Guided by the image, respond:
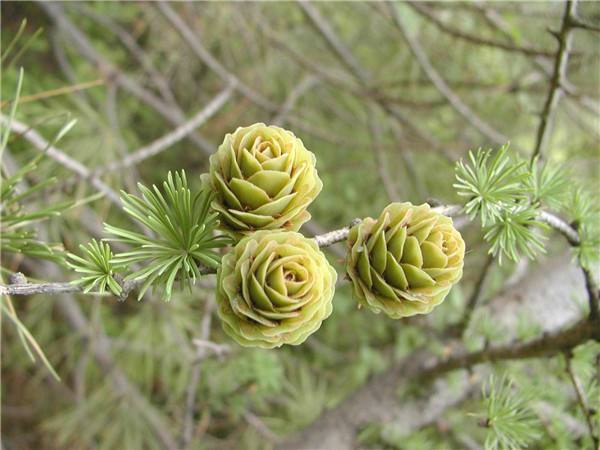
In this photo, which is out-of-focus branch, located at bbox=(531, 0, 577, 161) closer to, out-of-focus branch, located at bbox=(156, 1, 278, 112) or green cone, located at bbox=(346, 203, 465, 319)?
green cone, located at bbox=(346, 203, 465, 319)

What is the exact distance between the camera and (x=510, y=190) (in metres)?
0.41

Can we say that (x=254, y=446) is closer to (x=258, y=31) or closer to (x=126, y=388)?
(x=126, y=388)

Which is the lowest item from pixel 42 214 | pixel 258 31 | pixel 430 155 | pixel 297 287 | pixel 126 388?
pixel 126 388

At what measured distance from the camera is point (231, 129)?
1.65 meters

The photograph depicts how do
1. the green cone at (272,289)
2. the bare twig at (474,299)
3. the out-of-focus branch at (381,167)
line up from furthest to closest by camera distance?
1. the out-of-focus branch at (381,167)
2. the bare twig at (474,299)
3. the green cone at (272,289)

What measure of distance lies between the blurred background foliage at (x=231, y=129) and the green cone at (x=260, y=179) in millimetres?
446

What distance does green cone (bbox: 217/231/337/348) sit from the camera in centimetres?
32

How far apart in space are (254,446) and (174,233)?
0.97 m

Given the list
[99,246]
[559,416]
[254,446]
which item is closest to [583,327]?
[559,416]

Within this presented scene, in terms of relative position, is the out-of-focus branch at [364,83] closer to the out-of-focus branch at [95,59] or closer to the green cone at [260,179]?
the out-of-focus branch at [95,59]

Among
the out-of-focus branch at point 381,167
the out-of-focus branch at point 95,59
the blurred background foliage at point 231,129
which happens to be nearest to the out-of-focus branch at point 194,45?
the blurred background foliage at point 231,129

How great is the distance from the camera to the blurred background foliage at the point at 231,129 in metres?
0.99

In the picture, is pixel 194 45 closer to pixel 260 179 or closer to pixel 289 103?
pixel 289 103

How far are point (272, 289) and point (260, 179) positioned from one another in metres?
0.08
